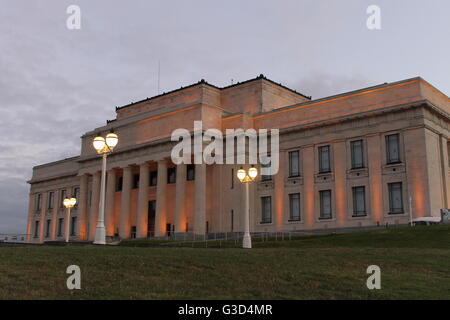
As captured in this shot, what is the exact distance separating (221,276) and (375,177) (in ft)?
118

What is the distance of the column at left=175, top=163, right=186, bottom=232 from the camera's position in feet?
193

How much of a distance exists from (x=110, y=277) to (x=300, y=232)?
119ft

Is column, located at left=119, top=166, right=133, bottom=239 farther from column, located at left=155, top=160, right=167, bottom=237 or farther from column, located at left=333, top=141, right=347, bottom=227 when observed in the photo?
column, located at left=333, top=141, right=347, bottom=227

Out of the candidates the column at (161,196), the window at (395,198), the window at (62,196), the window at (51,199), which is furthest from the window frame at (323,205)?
the window at (51,199)

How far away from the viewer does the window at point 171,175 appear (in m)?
66.5

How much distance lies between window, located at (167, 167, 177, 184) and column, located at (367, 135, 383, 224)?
82.4 ft

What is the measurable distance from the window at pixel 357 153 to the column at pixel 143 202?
24530mm

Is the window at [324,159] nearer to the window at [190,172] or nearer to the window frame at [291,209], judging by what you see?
the window frame at [291,209]

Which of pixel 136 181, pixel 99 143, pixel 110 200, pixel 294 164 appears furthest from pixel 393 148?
pixel 110 200

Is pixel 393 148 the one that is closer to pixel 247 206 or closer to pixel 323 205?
pixel 323 205
